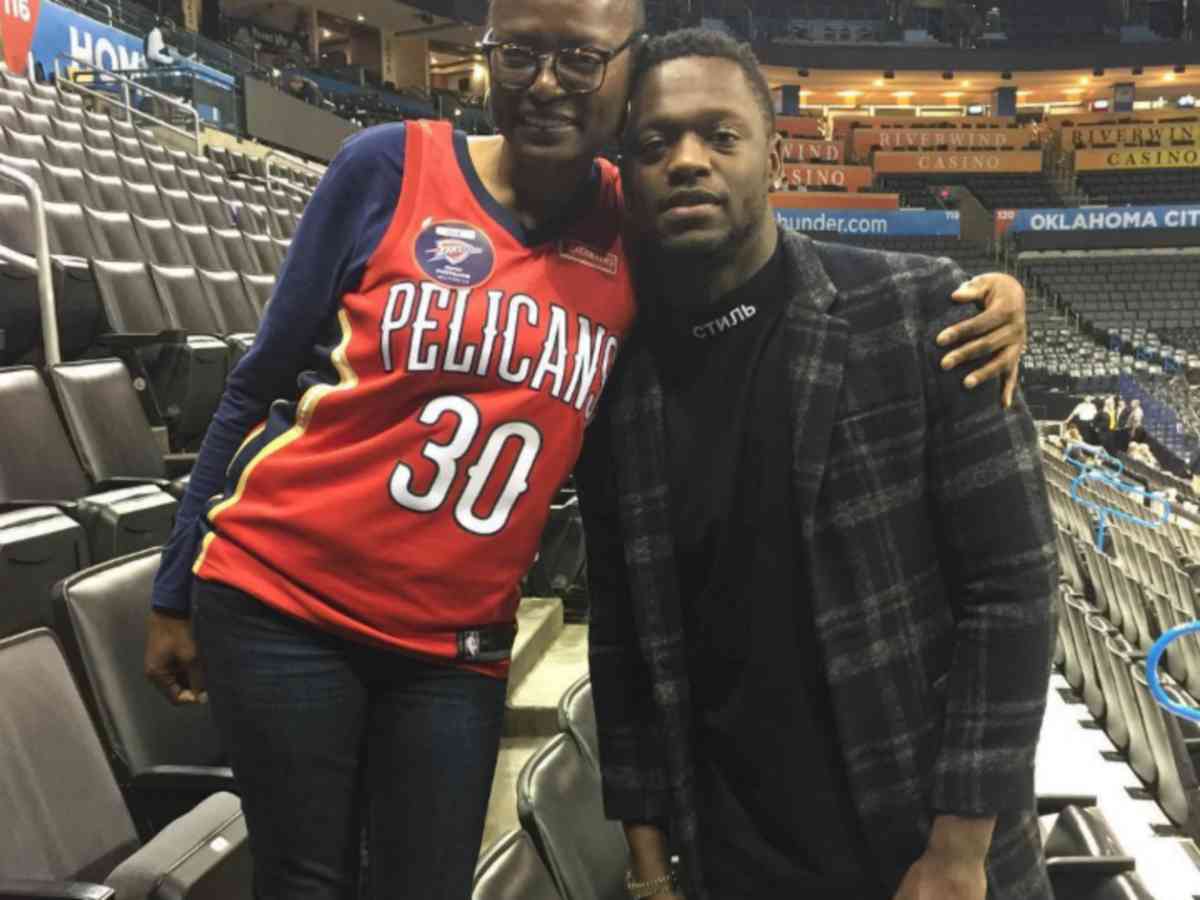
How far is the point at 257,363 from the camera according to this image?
36.8 inches

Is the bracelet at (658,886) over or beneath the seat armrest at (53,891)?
beneath

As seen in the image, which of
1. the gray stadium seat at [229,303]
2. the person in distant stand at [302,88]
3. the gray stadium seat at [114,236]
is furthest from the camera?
the person in distant stand at [302,88]

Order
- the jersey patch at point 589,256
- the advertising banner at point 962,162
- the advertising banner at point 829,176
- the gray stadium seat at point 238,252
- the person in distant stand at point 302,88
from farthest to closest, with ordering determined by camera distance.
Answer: the advertising banner at point 962,162 < the advertising banner at point 829,176 < the person in distant stand at point 302,88 < the gray stadium seat at point 238,252 < the jersey patch at point 589,256

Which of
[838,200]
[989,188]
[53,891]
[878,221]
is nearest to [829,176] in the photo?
[838,200]

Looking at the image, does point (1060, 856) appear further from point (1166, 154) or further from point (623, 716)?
point (1166, 154)

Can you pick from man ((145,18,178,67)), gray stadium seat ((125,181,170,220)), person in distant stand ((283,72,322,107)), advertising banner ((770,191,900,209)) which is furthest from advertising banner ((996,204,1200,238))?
gray stadium seat ((125,181,170,220))

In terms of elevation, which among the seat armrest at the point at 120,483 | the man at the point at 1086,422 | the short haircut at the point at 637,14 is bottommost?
the man at the point at 1086,422

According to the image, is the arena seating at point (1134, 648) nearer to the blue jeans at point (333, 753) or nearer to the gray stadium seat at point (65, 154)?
the blue jeans at point (333, 753)

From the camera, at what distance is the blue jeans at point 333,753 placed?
87cm

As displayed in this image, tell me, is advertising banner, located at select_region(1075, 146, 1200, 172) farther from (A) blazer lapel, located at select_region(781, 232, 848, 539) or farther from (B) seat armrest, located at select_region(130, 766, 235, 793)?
(B) seat armrest, located at select_region(130, 766, 235, 793)

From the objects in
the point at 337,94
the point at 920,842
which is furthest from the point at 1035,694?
the point at 337,94

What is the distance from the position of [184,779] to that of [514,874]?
1.36ft

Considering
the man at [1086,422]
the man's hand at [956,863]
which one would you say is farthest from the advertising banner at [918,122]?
the man's hand at [956,863]

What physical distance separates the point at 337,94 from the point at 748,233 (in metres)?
14.3
